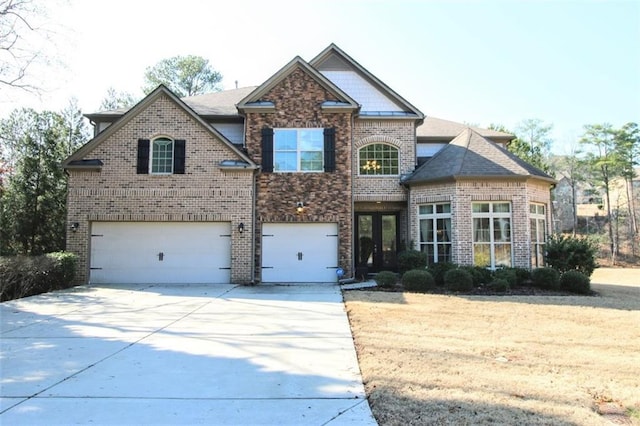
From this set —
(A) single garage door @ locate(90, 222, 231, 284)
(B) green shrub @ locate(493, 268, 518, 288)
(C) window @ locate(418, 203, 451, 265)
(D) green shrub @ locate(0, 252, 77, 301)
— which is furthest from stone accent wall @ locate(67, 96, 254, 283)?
(B) green shrub @ locate(493, 268, 518, 288)

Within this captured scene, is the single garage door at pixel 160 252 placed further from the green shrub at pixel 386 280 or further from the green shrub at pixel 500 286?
the green shrub at pixel 500 286

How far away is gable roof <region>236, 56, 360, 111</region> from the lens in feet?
46.8

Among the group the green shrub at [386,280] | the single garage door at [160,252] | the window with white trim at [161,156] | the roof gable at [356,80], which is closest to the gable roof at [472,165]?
the roof gable at [356,80]

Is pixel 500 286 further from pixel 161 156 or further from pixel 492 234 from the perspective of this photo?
pixel 161 156

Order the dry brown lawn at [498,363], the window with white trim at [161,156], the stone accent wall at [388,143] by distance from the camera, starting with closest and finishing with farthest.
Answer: the dry brown lawn at [498,363] < the window with white trim at [161,156] < the stone accent wall at [388,143]

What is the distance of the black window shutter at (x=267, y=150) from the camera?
14.2 m

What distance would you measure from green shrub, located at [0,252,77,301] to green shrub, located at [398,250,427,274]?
10.5 m

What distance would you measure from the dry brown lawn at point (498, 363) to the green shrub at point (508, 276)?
8.30 feet

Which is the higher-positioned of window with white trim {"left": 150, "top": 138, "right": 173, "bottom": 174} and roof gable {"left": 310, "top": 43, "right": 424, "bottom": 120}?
roof gable {"left": 310, "top": 43, "right": 424, "bottom": 120}

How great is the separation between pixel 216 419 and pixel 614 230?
4005 centimetres

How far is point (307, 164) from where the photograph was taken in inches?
565

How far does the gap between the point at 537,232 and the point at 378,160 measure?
6.19 meters

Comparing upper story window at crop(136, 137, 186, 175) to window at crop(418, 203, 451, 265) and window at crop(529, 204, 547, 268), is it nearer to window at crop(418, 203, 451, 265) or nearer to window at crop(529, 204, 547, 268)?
window at crop(418, 203, 451, 265)

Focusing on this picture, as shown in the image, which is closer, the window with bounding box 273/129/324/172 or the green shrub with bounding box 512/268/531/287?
the green shrub with bounding box 512/268/531/287
